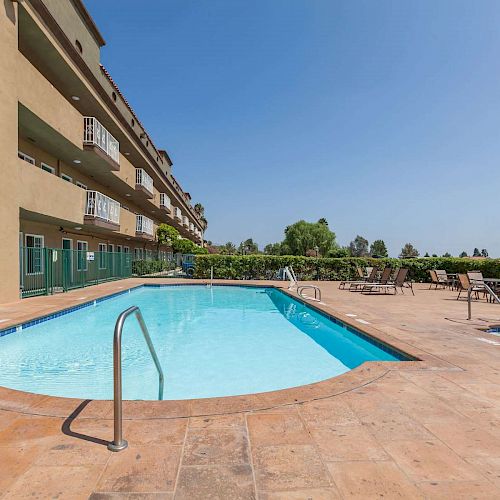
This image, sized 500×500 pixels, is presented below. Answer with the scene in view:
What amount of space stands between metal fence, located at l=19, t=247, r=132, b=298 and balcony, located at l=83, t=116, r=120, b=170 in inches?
183

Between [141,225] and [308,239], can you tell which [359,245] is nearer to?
[308,239]

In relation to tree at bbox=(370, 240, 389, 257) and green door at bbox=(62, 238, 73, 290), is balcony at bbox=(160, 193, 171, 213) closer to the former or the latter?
green door at bbox=(62, 238, 73, 290)

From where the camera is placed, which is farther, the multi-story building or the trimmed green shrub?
the trimmed green shrub

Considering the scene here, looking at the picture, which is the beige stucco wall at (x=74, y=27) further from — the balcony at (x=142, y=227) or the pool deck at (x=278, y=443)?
the pool deck at (x=278, y=443)

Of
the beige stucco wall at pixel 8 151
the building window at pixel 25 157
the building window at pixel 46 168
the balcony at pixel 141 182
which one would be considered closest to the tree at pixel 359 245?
the balcony at pixel 141 182

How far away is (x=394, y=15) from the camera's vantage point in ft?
35.7

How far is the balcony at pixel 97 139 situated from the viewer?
49.5ft

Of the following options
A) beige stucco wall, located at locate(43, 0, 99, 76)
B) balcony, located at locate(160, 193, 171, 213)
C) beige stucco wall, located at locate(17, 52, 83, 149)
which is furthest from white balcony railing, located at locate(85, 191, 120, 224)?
balcony, located at locate(160, 193, 171, 213)

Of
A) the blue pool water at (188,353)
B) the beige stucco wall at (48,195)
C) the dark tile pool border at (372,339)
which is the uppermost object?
the beige stucco wall at (48,195)

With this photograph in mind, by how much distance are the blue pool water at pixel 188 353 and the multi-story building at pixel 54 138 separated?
4.15 meters

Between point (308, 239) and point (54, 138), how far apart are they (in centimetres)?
5486

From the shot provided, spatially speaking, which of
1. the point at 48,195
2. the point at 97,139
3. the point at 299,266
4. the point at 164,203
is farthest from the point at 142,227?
the point at 48,195

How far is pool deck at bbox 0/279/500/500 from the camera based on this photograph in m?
2.04

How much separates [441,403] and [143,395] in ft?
11.8
